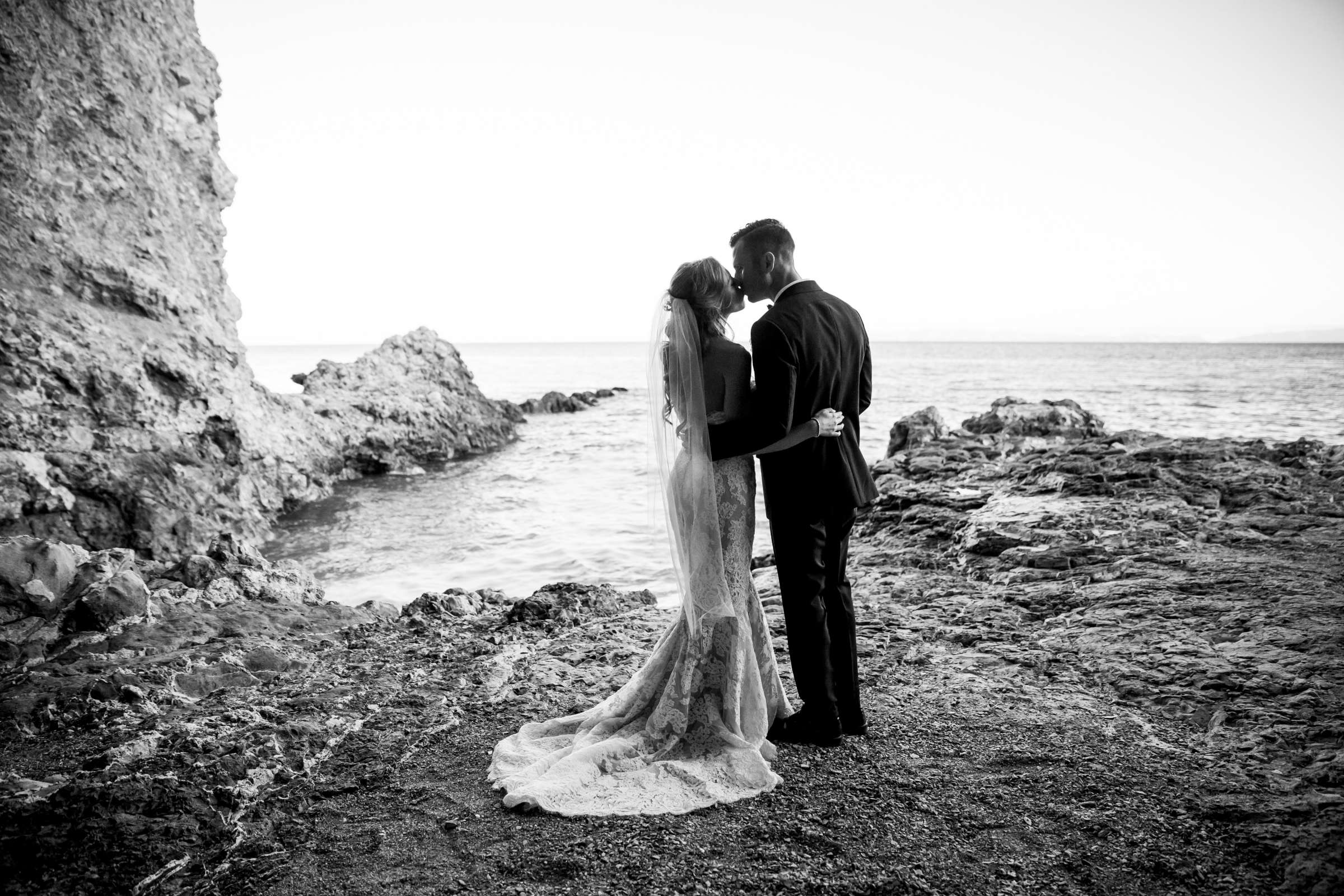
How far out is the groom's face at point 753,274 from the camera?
3887 mm

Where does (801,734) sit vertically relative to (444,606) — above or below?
above

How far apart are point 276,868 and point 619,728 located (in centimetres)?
162

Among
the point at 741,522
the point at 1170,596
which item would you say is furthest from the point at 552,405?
the point at 741,522

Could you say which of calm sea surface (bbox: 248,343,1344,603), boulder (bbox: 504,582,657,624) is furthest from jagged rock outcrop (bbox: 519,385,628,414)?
boulder (bbox: 504,582,657,624)

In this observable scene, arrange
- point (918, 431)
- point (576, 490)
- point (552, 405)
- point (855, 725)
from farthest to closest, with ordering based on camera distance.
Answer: point (552, 405), point (576, 490), point (918, 431), point (855, 725)

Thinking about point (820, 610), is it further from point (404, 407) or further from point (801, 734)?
point (404, 407)

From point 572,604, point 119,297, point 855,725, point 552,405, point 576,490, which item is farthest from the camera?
point 552,405

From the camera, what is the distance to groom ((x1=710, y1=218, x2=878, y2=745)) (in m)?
3.77

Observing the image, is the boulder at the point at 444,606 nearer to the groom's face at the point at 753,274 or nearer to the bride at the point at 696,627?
the bride at the point at 696,627

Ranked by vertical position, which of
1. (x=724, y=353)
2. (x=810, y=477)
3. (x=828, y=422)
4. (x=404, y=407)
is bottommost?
(x=404, y=407)

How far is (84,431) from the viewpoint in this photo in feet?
29.8

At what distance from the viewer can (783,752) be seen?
12.8 feet

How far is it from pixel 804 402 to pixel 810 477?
39cm

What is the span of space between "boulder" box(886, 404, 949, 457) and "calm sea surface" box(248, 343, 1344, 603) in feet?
9.14
